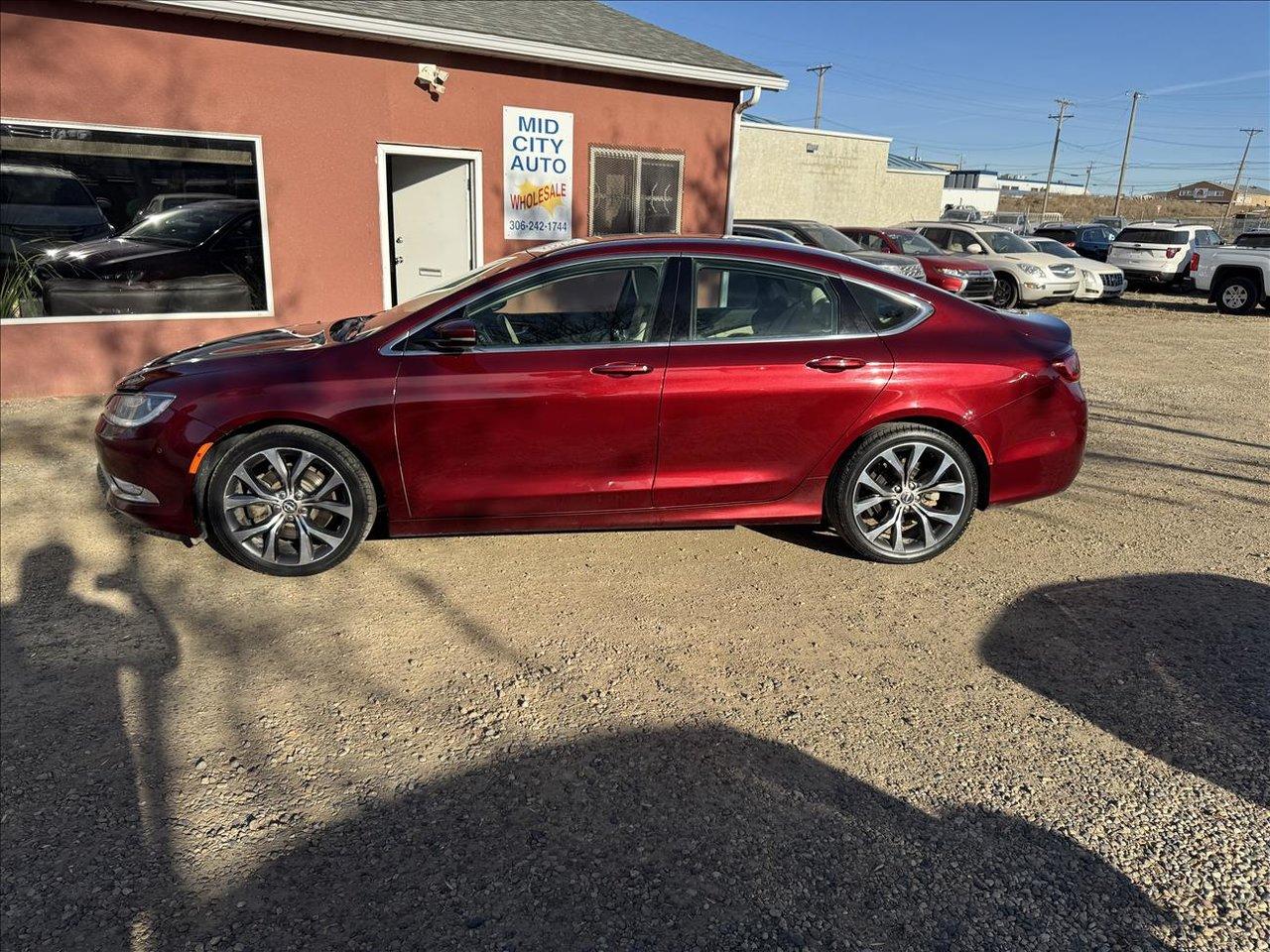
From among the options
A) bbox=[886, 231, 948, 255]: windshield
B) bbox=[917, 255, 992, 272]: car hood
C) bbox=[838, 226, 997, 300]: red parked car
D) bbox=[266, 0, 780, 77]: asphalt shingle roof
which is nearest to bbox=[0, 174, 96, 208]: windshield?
bbox=[266, 0, 780, 77]: asphalt shingle roof

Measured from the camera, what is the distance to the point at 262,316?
8.83 m

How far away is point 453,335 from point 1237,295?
18.9m

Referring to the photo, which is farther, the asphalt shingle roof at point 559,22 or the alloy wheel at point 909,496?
the asphalt shingle roof at point 559,22

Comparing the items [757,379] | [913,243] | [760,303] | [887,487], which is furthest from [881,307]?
[913,243]

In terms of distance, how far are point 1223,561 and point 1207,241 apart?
67.8 feet

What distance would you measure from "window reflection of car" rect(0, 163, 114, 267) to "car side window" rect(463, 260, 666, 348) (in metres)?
5.77

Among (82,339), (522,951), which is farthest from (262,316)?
(522,951)

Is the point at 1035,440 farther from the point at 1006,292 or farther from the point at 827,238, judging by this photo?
the point at 1006,292

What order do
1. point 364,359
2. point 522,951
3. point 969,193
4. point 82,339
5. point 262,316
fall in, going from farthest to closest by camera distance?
point 969,193
point 262,316
point 82,339
point 364,359
point 522,951

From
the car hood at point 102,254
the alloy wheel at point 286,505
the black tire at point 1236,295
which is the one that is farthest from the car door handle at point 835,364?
the black tire at point 1236,295

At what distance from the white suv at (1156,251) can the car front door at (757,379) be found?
19532mm

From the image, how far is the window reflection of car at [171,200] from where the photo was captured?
8172mm

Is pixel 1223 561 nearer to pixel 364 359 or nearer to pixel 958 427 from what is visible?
pixel 958 427

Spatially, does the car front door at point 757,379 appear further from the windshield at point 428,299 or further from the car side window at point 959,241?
the car side window at point 959,241
